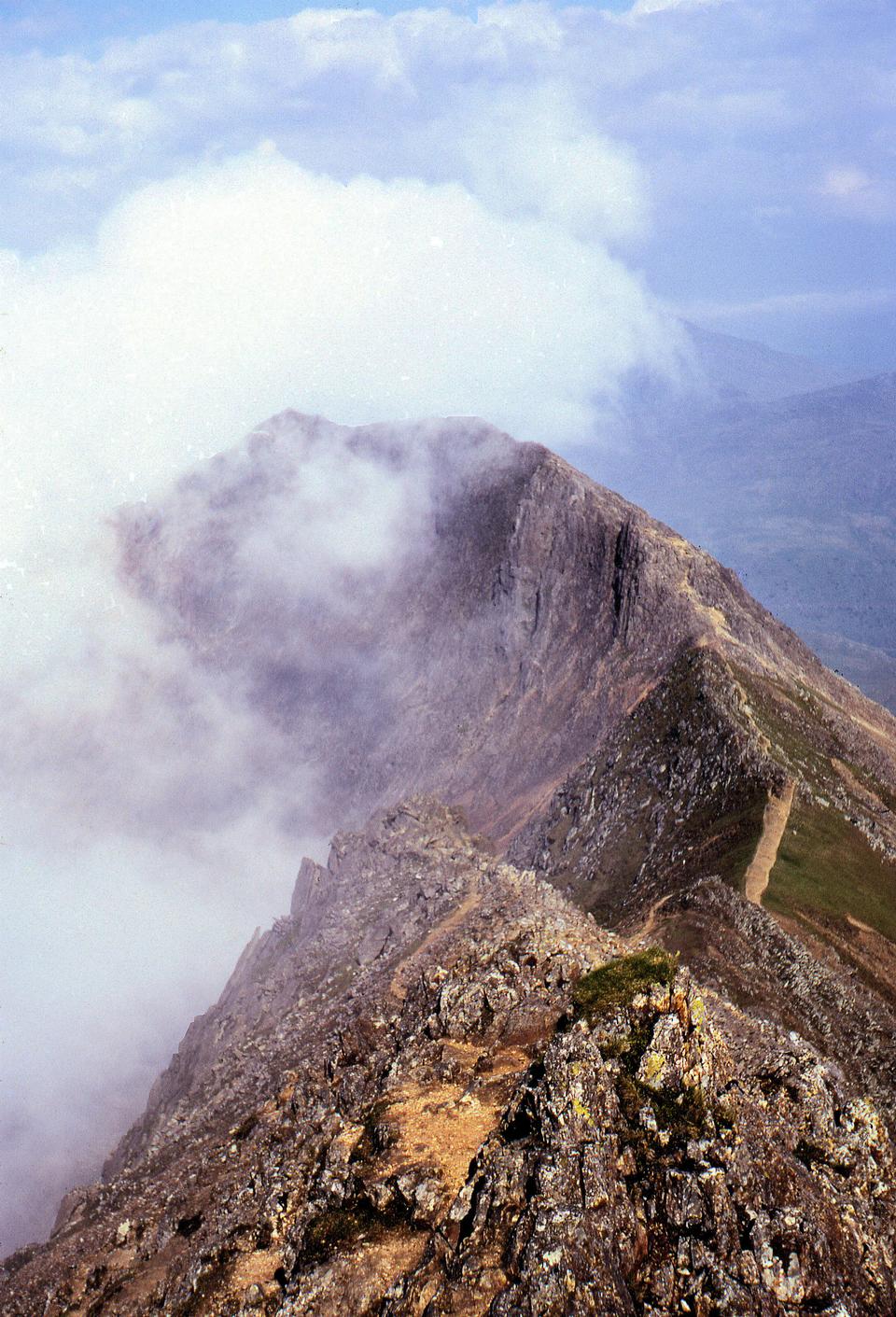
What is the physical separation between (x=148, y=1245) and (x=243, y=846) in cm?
13870

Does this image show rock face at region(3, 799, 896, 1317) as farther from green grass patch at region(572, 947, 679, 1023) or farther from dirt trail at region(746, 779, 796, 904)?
dirt trail at region(746, 779, 796, 904)

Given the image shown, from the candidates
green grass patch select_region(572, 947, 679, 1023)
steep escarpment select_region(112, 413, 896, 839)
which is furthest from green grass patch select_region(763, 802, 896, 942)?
green grass patch select_region(572, 947, 679, 1023)

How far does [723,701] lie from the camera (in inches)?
4114

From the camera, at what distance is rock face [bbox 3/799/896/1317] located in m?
21.7

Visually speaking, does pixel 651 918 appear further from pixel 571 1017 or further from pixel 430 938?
pixel 571 1017

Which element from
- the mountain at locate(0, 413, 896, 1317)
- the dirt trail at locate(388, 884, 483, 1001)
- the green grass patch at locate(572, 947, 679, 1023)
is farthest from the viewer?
the dirt trail at locate(388, 884, 483, 1001)

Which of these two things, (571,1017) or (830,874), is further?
(830,874)

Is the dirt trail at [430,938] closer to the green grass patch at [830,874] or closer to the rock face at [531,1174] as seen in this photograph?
the rock face at [531,1174]

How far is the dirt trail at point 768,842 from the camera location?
7450 cm

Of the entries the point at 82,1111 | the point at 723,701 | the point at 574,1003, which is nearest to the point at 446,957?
the point at 574,1003

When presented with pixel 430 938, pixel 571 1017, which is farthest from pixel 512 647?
pixel 571 1017

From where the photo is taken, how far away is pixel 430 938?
66.6m

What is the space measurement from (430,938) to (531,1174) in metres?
43.6

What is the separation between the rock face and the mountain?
0.09m
